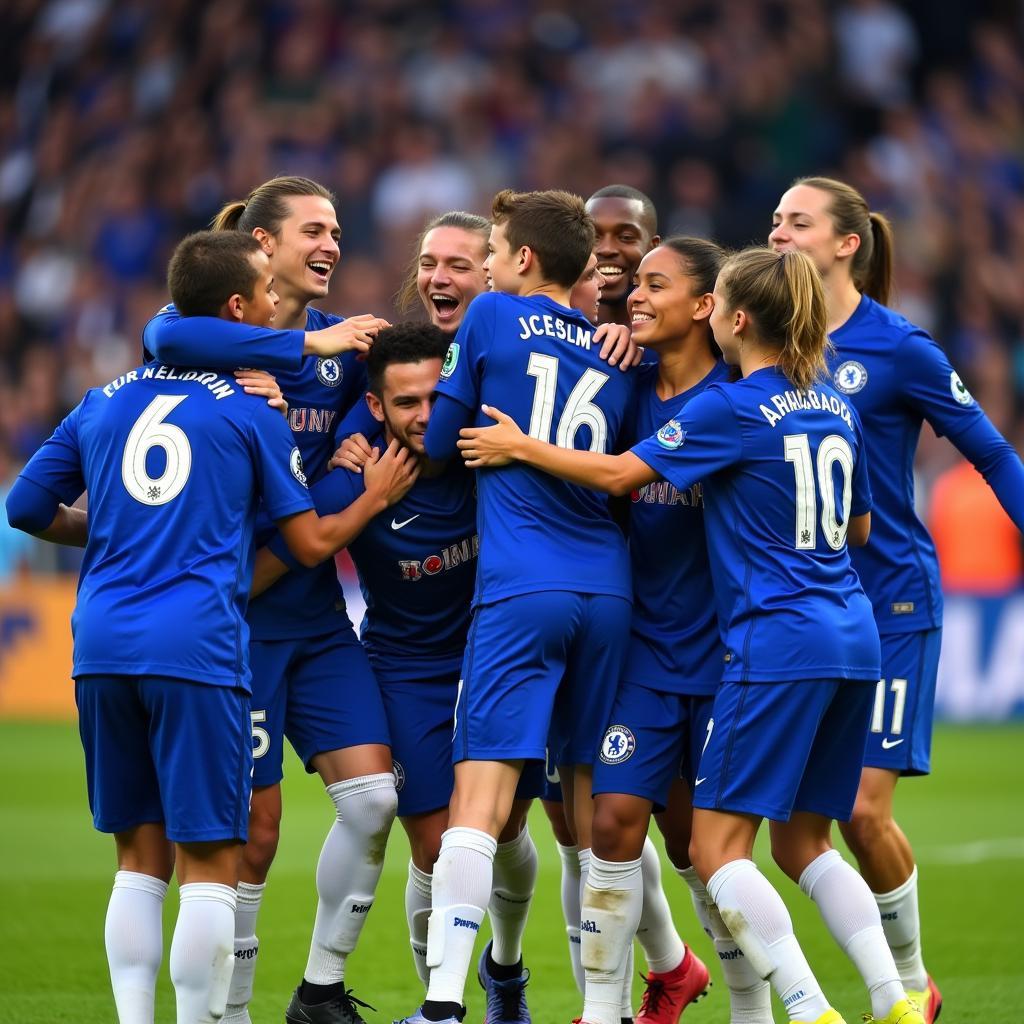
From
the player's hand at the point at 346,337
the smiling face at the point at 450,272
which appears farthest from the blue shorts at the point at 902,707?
the player's hand at the point at 346,337

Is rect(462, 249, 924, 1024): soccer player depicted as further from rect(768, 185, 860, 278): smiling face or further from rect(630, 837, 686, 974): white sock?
rect(768, 185, 860, 278): smiling face

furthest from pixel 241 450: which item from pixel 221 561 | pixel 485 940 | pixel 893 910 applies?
pixel 485 940

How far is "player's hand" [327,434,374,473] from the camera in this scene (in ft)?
16.9

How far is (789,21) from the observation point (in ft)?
57.8

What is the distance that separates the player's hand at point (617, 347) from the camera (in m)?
4.96

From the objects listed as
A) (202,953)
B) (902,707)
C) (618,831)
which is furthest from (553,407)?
(202,953)

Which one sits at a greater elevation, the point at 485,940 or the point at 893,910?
the point at 893,910

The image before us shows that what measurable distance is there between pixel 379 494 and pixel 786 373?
4.14 feet

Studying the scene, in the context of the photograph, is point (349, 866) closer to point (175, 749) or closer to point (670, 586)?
point (175, 749)

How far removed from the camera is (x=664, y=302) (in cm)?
500

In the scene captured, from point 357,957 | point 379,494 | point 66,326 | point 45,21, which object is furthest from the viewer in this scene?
point 45,21

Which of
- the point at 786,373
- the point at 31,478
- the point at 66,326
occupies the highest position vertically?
the point at 66,326

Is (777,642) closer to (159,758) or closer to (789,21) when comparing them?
(159,758)

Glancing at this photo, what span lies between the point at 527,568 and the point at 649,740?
0.63m
